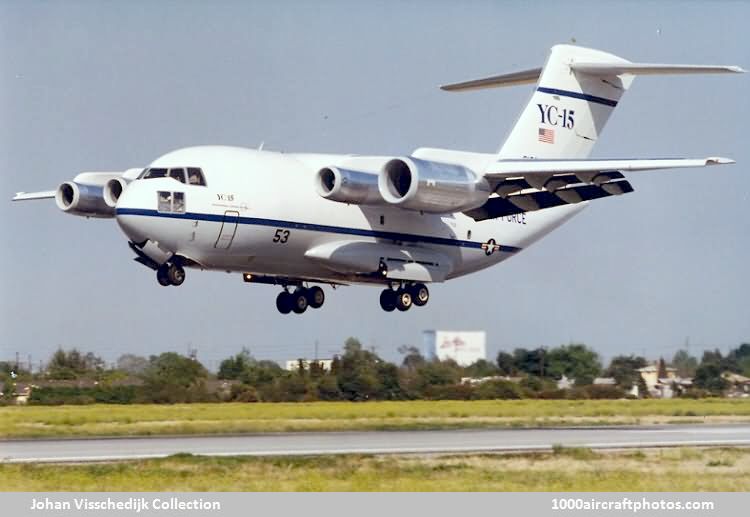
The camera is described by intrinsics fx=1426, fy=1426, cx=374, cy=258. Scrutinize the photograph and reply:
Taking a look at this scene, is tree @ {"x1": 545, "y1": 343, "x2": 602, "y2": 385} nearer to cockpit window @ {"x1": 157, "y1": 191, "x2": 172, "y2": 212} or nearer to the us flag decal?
the us flag decal

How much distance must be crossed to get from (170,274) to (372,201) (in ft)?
13.1

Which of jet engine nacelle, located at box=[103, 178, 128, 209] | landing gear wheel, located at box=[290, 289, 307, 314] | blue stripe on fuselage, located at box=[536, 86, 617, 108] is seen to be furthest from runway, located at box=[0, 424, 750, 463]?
blue stripe on fuselage, located at box=[536, 86, 617, 108]

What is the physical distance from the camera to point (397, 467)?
737 inches

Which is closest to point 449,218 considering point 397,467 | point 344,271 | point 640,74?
point 344,271

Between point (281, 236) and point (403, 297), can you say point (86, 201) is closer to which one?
point (281, 236)

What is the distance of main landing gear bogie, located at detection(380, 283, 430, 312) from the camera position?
95.5 ft

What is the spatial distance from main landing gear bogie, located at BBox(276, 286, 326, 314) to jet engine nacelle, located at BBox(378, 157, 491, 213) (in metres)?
4.39

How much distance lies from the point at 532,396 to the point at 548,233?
375cm

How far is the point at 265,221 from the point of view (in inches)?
1032

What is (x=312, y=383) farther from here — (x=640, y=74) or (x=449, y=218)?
(x=640, y=74)

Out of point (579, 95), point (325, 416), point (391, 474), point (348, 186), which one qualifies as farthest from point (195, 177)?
point (579, 95)

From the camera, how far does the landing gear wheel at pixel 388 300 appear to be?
29.1 meters

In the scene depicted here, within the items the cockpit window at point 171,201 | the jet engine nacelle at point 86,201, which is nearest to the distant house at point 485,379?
the jet engine nacelle at point 86,201

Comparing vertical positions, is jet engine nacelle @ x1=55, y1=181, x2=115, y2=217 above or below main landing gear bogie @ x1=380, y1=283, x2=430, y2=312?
above
